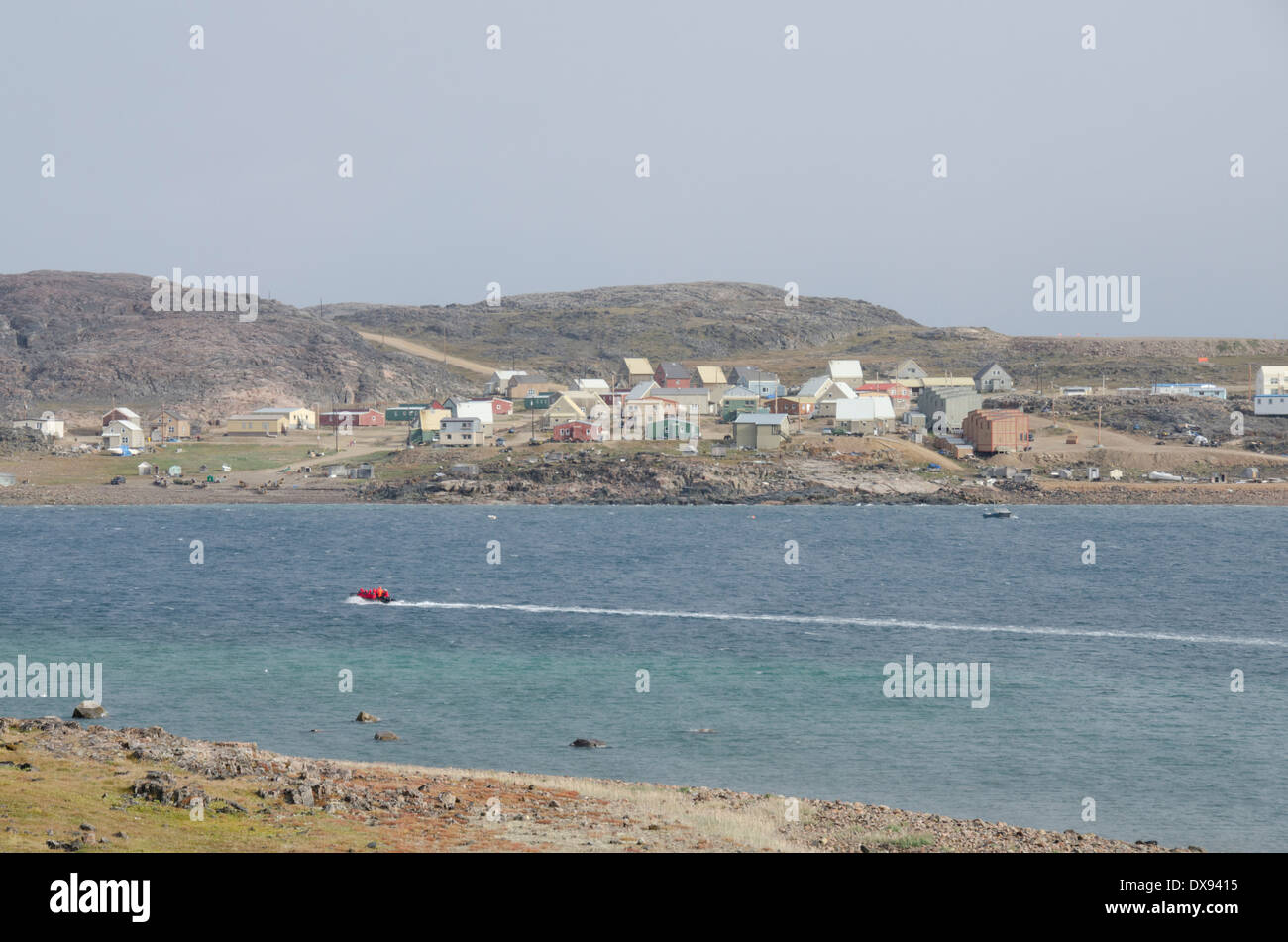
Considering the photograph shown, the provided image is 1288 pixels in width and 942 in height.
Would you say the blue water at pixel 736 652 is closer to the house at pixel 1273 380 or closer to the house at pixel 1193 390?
the house at pixel 1273 380

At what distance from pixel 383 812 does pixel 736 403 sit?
507ft

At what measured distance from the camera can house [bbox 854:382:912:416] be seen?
185750 mm

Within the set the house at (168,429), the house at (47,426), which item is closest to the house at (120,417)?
the house at (168,429)

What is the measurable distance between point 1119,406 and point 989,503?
44.6 metres

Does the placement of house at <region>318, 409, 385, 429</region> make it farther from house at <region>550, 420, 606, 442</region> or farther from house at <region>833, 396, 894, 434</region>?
house at <region>833, 396, 894, 434</region>

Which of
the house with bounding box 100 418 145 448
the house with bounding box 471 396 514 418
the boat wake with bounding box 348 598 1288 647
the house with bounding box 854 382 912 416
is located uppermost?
the house with bounding box 854 382 912 416

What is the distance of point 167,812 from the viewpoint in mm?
28984

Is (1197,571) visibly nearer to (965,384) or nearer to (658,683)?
(658,683)

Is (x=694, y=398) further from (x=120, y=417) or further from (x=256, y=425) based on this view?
(x=120, y=417)

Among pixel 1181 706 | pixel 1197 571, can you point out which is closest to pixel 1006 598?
pixel 1197 571

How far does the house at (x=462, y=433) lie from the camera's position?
162 meters

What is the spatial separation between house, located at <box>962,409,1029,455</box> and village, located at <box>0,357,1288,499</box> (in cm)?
19

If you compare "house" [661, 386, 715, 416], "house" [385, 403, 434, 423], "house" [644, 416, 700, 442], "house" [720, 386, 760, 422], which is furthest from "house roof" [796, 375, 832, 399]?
"house" [385, 403, 434, 423]

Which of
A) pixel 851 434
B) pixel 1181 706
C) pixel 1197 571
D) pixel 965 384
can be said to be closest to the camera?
pixel 1181 706
